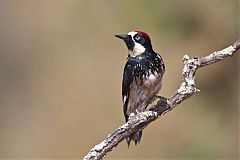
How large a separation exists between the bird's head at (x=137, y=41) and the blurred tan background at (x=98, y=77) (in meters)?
2.08

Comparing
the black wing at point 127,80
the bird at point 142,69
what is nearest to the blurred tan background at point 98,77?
the black wing at point 127,80

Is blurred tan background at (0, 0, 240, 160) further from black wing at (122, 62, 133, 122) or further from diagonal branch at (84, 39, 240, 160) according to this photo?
diagonal branch at (84, 39, 240, 160)

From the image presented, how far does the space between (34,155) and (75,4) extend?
4.25 feet

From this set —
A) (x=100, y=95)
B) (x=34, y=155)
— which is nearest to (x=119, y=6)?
(x=100, y=95)

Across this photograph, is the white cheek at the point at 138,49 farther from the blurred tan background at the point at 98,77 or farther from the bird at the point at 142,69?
the blurred tan background at the point at 98,77

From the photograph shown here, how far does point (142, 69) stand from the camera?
2125mm

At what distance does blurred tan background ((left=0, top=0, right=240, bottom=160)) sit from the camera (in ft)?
13.9

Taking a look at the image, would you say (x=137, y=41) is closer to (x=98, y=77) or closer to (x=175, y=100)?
(x=175, y=100)

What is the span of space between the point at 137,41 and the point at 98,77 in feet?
7.41

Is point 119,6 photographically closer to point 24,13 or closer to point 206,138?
point 24,13

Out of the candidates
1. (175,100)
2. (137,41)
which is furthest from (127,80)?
(175,100)

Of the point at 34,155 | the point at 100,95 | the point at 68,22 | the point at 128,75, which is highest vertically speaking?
the point at 68,22

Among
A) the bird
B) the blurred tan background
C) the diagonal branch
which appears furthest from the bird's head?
the blurred tan background

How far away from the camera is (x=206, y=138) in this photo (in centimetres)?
432
